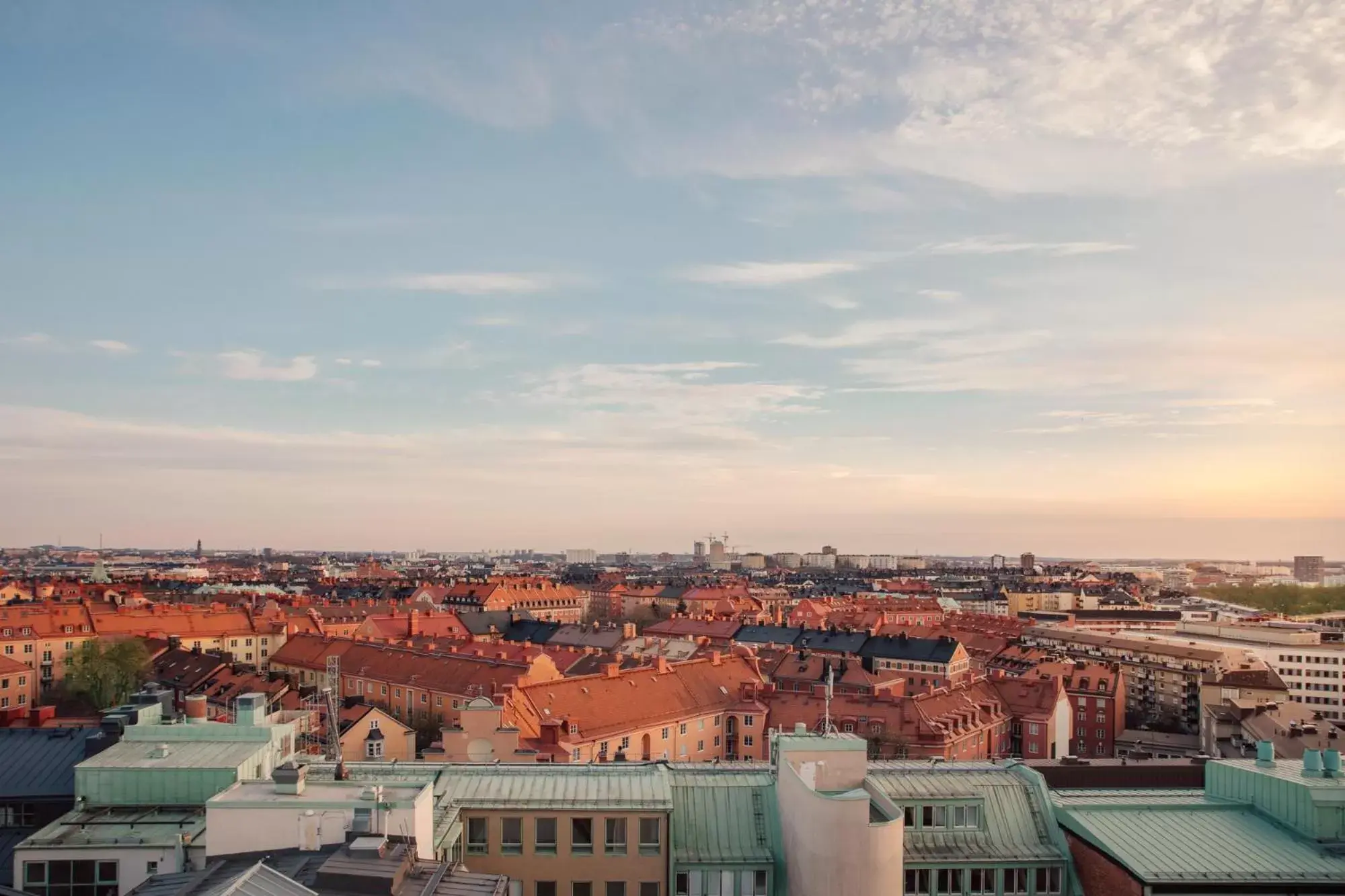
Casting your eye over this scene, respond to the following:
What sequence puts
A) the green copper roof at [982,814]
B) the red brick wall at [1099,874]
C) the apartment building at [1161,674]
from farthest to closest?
the apartment building at [1161,674], the green copper roof at [982,814], the red brick wall at [1099,874]

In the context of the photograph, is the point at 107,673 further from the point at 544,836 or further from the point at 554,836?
the point at 554,836

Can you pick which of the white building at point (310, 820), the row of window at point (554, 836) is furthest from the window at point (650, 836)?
the white building at point (310, 820)

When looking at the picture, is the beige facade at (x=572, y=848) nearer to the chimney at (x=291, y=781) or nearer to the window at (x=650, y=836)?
the window at (x=650, y=836)

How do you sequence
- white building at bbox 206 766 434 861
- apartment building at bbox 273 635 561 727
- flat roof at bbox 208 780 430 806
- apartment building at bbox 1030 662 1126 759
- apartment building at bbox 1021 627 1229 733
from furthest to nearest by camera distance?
apartment building at bbox 1021 627 1229 733 → apartment building at bbox 1030 662 1126 759 → apartment building at bbox 273 635 561 727 → flat roof at bbox 208 780 430 806 → white building at bbox 206 766 434 861

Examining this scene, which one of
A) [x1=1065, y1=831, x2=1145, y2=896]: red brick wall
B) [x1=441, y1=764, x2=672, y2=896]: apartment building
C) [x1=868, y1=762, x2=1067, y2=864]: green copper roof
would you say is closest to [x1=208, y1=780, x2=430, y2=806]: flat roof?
[x1=441, y1=764, x2=672, y2=896]: apartment building

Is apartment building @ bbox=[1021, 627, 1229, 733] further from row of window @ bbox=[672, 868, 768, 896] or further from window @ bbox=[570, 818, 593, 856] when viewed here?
window @ bbox=[570, 818, 593, 856]

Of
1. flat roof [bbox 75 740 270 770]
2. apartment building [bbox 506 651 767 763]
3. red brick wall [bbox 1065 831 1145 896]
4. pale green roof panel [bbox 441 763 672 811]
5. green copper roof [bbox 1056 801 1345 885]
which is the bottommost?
apartment building [bbox 506 651 767 763]
